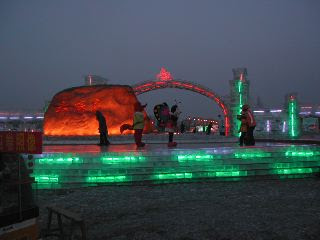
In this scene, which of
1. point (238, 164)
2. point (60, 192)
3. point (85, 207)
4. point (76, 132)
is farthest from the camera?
point (76, 132)

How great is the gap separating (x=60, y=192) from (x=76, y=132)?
15.8 m

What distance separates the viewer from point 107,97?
24.3 metres

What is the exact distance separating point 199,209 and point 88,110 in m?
18.5

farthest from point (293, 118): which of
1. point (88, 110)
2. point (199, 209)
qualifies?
point (199, 209)

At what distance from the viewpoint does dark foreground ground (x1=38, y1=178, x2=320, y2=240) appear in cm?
507

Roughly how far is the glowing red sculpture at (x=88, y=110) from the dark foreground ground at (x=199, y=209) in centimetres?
1505

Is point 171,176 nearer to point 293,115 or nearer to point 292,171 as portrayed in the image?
point 292,171

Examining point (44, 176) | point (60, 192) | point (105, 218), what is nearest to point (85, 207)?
point (105, 218)

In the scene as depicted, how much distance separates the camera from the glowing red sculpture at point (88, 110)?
23.6 metres

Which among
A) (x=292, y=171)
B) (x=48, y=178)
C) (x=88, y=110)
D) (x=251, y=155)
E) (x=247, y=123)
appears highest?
(x=88, y=110)

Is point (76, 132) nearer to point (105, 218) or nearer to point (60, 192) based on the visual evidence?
point (60, 192)

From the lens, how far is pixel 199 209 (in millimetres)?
6484

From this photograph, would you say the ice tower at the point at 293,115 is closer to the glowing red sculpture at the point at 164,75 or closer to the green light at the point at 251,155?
the glowing red sculpture at the point at 164,75

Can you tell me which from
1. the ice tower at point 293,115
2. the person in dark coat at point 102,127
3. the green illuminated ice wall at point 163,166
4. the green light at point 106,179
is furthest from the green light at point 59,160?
the ice tower at point 293,115
